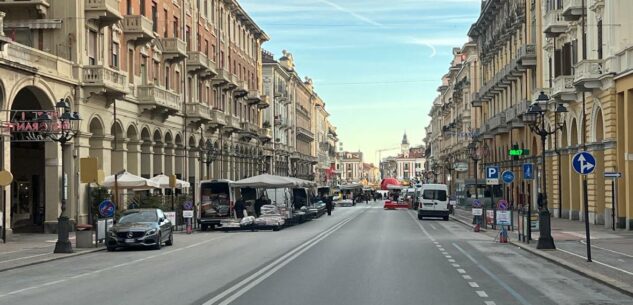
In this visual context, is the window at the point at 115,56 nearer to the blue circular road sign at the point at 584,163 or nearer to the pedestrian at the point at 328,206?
the blue circular road sign at the point at 584,163

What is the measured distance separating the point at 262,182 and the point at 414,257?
80.4 ft

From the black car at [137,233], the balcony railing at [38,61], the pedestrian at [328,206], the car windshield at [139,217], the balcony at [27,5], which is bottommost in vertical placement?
the pedestrian at [328,206]

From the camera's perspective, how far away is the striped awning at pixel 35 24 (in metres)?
37.1

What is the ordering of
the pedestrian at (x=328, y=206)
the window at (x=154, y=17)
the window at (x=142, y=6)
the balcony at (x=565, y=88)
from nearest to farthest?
the balcony at (x=565, y=88)
the window at (x=142, y=6)
the window at (x=154, y=17)
the pedestrian at (x=328, y=206)

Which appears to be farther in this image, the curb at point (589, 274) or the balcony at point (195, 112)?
the balcony at point (195, 112)

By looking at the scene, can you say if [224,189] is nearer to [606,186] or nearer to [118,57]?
[118,57]

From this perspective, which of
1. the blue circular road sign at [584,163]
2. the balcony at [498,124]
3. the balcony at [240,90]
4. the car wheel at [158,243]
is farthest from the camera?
the balcony at [240,90]

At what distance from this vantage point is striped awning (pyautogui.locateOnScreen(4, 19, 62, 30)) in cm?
3709

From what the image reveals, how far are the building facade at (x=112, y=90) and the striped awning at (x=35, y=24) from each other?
0.05 m

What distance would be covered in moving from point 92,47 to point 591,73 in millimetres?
24293

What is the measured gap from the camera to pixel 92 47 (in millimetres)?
40250

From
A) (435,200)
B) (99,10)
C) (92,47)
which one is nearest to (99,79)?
(92,47)

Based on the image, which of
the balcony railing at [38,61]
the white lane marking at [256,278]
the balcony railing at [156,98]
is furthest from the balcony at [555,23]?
the balcony railing at [38,61]

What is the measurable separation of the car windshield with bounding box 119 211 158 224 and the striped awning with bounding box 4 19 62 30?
1249cm
